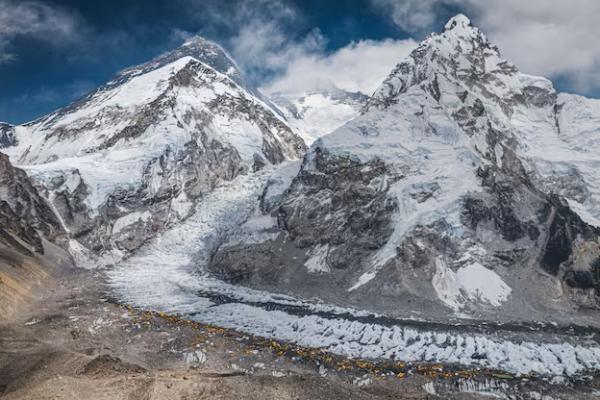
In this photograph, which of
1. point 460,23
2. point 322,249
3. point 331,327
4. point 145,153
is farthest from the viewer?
point 460,23

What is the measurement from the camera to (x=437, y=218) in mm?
95062

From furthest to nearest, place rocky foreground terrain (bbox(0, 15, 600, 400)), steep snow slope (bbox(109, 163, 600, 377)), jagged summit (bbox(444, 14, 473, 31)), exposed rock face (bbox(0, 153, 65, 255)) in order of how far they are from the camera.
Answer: jagged summit (bbox(444, 14, 473, 31)) < exposed rock face (bbox(0, 153, 65, 255)) < steep snow slope (bbox(109, 163, 600, 377)) < rocky foreground terrain (bbox(0, 15, 600, 400))

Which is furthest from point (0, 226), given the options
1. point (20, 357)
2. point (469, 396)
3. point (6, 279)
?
point (469, 396)

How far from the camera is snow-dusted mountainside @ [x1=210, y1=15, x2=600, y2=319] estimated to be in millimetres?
83375

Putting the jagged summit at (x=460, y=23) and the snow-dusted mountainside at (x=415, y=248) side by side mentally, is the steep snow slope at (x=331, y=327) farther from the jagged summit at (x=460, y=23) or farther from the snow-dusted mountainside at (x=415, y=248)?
the jagged summit at (x=460, y=23)

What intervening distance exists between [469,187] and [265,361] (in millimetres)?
64215

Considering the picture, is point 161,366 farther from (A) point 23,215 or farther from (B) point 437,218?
(A) point 23,215

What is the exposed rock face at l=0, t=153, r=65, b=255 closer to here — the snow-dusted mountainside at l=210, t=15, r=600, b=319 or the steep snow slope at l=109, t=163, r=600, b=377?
the steep snow slope at l=109, t=163, r=600, b=377

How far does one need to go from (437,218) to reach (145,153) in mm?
86698

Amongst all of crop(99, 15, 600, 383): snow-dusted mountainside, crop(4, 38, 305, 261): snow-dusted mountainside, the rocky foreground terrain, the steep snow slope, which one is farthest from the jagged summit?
the steep snow slope

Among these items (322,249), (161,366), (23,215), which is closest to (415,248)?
(322,249)

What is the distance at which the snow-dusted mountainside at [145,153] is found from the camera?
122938 mm

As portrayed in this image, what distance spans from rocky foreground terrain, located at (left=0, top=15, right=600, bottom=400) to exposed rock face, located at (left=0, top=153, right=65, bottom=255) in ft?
1.77

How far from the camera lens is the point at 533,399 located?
149 ft
